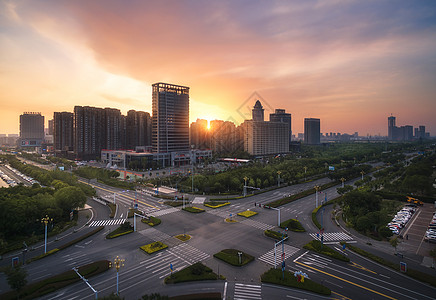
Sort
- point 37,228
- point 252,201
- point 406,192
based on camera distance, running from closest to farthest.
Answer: point 37,228, point 252,201, point 406,192

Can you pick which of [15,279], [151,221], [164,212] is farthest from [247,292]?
[164,212]

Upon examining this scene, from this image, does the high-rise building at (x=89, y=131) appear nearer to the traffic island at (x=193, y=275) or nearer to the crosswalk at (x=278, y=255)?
the traffic island at (x=193, y=275)

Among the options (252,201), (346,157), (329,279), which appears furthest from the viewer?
(346,157)

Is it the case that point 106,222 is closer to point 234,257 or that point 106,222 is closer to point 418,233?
point 234,257

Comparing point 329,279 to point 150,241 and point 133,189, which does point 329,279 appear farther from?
point 133,189

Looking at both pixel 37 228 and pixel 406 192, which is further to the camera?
pixel 406 192

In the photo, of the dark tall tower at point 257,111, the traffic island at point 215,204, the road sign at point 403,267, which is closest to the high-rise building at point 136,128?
the dark tall tower at point 257,111

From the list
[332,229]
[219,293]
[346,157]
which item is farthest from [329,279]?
[346,157]
